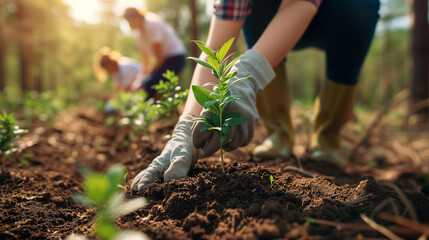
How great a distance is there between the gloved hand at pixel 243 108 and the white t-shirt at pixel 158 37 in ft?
13.0

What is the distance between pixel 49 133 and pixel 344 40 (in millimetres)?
4082

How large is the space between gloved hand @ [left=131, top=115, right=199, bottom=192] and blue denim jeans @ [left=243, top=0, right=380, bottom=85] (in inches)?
49.1

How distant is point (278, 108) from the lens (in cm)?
266

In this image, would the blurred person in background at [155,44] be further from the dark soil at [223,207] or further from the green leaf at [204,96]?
the green leaf at [204,96]

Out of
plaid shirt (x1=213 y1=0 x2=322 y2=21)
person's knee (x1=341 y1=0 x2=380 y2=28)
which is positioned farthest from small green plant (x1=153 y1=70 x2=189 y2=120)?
person's knee (x1=341 y1=0 x2=380 y2=28)

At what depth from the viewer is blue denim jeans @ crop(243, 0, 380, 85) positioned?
223 cm

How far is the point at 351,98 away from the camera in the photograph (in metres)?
2.47

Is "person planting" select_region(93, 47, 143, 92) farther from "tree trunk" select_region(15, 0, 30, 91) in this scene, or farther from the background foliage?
"tree trunk" select_region(15, 0, 30, 91)

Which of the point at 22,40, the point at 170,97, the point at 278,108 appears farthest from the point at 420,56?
the point at 22,40

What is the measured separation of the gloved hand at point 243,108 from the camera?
134 centimetres

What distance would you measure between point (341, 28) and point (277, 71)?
1.97ft

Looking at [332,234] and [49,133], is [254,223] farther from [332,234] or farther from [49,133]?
[49,133]

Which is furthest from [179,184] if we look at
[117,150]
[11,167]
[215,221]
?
[117,150]

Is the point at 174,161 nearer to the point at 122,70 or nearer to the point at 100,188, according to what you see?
the point at 100,188
